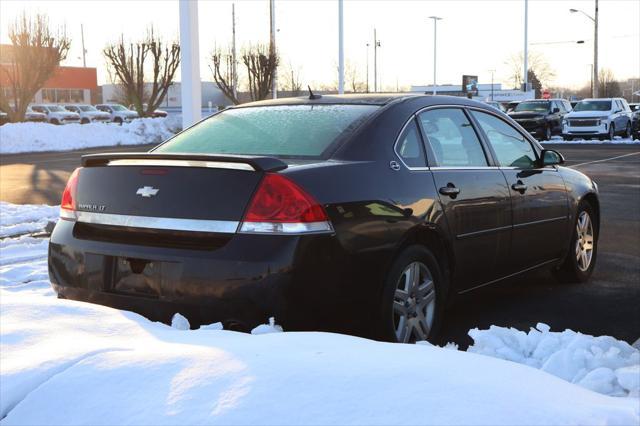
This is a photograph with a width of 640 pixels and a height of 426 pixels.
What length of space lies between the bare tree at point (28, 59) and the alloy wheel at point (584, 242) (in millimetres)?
35768

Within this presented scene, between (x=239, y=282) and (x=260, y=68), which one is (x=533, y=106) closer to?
(x=260, y=68)

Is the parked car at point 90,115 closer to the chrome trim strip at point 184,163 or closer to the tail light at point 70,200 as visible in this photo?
the tail light at point 70,200

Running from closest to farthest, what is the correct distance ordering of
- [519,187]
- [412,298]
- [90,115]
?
[412,298] < [519,187] < [90,115]

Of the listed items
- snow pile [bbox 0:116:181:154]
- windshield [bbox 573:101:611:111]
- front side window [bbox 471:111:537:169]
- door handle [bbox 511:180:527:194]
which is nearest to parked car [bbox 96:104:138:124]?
snow pile [bbox 0:116:181:154]

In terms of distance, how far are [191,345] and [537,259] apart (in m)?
3.59

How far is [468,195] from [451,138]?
428mm

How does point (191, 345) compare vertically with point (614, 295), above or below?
above

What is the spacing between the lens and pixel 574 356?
3.65m

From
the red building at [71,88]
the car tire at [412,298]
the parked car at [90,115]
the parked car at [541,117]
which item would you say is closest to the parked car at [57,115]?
the parked car at [90,115]

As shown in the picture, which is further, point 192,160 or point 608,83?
point 608,83

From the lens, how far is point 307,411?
6.46 feet

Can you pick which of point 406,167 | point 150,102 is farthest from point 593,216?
point 150,102

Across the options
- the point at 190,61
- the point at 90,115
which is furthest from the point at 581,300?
the point at 90,115

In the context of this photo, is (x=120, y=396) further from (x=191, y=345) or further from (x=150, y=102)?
(x=150, y=102)
